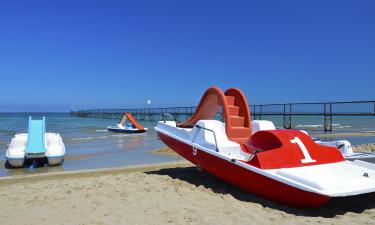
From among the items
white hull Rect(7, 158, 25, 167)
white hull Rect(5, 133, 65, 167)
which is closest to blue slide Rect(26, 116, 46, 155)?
white hull Rect(5, 133, 65, 167)

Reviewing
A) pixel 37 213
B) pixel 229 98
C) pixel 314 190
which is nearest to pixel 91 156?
pixel 229 98

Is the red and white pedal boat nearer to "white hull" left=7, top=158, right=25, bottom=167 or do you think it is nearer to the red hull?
the red hull

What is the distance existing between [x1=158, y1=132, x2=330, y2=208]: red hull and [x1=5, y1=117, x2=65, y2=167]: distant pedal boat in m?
6.13

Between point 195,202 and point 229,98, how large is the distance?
3.73 meters

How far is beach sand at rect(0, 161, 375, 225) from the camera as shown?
5129mm

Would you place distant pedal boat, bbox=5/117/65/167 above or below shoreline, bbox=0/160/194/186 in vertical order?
above

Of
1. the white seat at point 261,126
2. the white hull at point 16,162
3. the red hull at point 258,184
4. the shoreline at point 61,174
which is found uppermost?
the white seat at point 261,126

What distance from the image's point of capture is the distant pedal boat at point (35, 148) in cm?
1209

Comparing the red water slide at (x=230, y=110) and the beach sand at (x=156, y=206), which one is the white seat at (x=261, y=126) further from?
the beach sand at (x=156, y=206)

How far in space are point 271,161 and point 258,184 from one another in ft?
1.36

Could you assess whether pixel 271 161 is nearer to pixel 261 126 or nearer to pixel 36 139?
pixel 261 126

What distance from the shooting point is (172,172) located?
31.0ft

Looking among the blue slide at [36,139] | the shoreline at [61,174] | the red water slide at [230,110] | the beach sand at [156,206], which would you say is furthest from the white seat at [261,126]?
the blue slide at [36,139]

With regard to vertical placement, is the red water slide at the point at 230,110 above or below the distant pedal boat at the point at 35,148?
above
